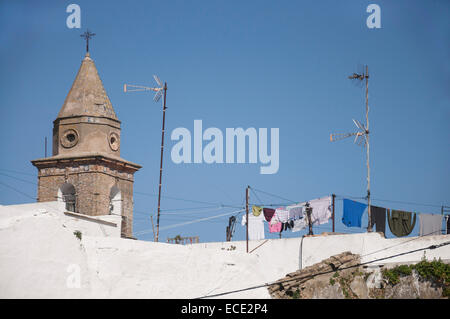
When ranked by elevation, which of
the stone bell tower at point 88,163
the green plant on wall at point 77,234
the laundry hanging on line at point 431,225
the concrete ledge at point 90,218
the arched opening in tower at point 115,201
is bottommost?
the green plant on wall at point 77,234

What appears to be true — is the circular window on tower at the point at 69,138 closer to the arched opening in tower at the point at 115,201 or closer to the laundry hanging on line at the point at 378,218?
the arched opening in tower at the point at 115,201

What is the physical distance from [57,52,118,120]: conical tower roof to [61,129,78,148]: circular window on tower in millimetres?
1001

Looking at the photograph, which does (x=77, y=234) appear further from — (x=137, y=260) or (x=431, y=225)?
(x=431, y=225)

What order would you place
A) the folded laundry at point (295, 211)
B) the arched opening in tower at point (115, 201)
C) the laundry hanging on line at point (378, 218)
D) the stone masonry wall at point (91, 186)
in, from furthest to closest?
the arched opening in tower at point (115, 201)
the stone masonry wall at point (91, 186)
the folded laundry at point (295, 211)
the laundry hanging on line at point (378, 218)

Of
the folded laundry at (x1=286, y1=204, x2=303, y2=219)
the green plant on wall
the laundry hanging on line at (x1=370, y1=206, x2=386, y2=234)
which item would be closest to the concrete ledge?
the green plant on wall

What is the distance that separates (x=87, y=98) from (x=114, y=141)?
3.00m

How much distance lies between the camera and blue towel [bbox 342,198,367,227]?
5138 centimetres

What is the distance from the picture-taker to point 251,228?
181 feet

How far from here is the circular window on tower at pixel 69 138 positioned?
59406mm

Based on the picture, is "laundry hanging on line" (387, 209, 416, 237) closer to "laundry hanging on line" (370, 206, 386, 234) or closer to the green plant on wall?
"laundry hanging on line" (370, 206, 386, 234)

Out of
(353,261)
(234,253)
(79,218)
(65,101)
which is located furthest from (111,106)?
(353,261)

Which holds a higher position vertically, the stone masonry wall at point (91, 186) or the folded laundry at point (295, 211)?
the stone masonry wall at point (91, 186)

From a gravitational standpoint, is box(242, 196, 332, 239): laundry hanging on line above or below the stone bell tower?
below

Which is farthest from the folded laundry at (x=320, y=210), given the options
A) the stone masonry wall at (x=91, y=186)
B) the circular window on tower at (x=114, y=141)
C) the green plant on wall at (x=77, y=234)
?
the circular window on tower at (x=114, y=141)
